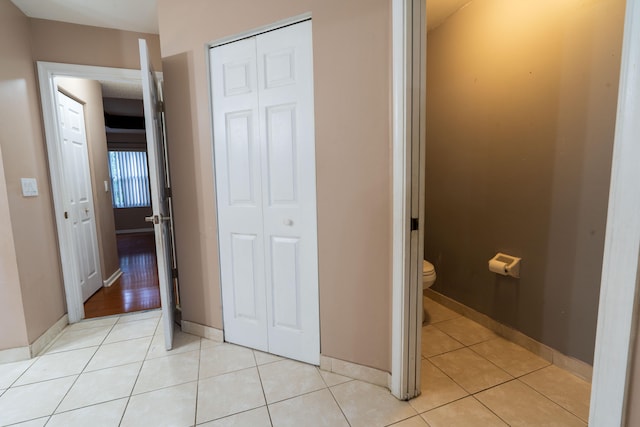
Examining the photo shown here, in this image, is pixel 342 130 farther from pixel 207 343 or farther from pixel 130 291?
pixel 130 291

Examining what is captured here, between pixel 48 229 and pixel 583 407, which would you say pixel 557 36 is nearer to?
pixel 583 407

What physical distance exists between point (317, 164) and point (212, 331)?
1463 mm

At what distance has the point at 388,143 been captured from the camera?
4.88 feet

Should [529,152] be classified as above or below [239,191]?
above

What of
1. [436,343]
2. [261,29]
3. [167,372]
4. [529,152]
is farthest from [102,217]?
[529,152]

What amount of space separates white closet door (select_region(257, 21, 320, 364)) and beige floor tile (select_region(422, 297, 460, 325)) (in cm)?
109

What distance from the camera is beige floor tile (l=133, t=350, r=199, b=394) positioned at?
5.56 ft

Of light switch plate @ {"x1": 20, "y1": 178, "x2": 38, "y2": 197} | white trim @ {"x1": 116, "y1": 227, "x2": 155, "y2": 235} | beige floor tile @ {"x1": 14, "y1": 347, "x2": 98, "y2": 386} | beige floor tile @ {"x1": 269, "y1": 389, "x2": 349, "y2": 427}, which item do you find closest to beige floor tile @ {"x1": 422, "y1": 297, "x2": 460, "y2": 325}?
beige floor tile @ {"x1": 269, "y1": 389, "x2": 349, "y2": 427}

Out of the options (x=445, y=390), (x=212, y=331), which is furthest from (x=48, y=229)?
(x=445, y=390)

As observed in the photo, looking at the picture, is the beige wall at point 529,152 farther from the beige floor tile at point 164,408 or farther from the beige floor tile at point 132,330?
the beige floor tile at point 132,330

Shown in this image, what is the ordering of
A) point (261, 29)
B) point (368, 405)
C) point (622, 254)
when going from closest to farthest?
1. point (622, 254)
2. point (368, 405)
3. point (261, 29)

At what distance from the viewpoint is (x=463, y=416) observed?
142 cm

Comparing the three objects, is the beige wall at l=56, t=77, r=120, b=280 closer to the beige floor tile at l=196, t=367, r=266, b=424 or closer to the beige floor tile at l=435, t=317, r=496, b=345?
the beige floor tile at l=196, t=367, r=266, b=424

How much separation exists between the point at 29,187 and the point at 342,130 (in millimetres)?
2235
